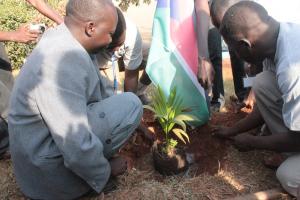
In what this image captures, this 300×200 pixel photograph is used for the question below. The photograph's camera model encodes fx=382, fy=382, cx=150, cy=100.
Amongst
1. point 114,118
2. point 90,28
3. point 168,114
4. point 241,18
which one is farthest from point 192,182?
point 90,28

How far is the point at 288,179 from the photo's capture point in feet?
8.55

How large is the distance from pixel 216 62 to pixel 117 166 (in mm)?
1761

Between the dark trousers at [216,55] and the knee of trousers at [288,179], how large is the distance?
147 centimetres

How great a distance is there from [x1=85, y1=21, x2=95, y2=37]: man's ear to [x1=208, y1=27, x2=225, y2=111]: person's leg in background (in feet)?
5.86

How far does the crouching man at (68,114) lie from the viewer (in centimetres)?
224

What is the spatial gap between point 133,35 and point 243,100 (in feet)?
4.44

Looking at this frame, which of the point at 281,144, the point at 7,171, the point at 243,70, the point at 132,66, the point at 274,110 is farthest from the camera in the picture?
the point at 243,70

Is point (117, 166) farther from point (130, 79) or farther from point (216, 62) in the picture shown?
point (216, 62)

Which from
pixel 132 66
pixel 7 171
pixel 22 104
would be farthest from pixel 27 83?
pixel 132 66

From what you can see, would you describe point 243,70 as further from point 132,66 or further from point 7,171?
point 7,171

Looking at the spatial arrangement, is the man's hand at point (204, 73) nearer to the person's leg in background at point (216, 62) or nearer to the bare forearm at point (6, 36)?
the person's leg in background at point (216, 62)

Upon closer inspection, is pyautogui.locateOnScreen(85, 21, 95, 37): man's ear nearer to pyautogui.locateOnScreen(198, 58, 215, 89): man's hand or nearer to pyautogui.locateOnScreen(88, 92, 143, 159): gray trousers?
pyautogui.locateOnScreen(88, 92, 143, 159): gray trousers

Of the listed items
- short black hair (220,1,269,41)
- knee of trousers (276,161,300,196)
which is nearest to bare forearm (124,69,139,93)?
short black hair (220,1,269,41)

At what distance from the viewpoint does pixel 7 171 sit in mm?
3121
